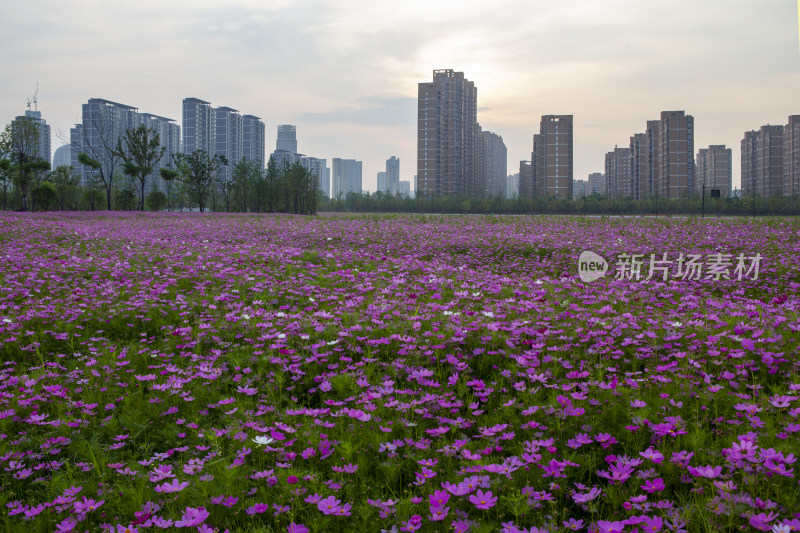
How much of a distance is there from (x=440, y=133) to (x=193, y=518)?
104 metres

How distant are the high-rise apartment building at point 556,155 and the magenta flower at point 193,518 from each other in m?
96.2

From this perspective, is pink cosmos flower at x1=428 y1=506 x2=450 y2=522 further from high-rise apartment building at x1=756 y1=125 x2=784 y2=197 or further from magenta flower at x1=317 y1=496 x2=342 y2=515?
high-rise apartment building at x1=756 y1=125 x2=784 y2=197

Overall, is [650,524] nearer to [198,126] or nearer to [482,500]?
[482,500]

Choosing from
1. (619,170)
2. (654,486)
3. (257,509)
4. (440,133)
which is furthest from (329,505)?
(619,170)

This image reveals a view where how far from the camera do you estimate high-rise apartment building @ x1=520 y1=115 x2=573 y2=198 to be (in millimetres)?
94562

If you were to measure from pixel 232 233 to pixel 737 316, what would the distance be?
15.7m

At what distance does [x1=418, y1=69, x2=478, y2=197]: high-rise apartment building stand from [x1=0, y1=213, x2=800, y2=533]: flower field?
3717 inches

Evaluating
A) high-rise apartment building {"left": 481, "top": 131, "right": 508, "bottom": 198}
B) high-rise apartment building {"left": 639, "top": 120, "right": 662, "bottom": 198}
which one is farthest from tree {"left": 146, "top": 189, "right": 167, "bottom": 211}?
high-rise apartment building {"left": 481, "top": 131, "right": 508, "bottom": 198}

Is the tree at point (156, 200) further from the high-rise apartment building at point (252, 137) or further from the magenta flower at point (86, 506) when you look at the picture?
the high-rise apartment building at point (252, 137)

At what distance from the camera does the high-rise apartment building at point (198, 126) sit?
114m

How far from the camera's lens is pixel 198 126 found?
11444cm

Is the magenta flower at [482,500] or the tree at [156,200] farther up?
the tree at [156,200]

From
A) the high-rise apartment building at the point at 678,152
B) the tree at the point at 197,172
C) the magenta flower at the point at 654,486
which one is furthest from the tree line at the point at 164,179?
the high-rise apartment building at the point at 678,152

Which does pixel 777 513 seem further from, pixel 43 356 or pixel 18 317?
pixel 18 317
